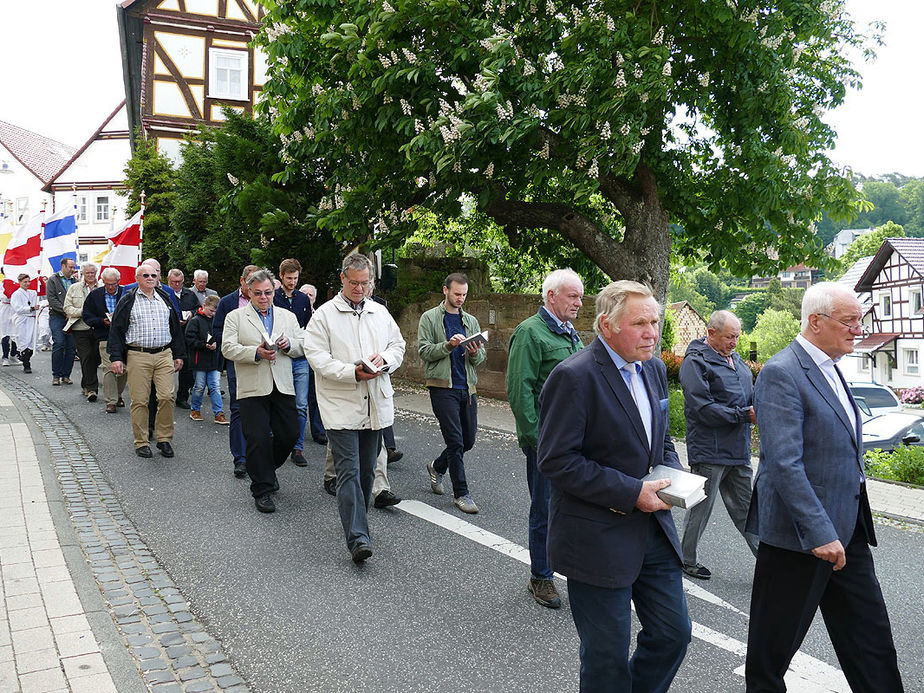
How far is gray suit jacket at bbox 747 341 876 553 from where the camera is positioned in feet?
10.9

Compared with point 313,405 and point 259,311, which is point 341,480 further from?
point 313,405

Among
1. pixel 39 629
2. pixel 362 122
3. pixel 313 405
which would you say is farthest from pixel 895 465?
pixel 39 629

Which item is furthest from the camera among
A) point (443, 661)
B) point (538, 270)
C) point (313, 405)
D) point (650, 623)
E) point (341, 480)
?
point (538, 270)

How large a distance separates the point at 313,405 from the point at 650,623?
23.2 ft

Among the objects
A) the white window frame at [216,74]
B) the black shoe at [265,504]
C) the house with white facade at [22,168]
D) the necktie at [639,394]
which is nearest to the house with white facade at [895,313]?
the white window frame at [216,74]

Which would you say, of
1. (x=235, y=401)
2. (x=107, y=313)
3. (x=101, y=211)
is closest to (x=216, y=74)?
(x=107, y=313)

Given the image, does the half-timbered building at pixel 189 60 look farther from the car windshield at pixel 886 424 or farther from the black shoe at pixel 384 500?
the black shoe at pixel 384 500

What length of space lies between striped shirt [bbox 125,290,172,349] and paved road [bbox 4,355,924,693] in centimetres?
135

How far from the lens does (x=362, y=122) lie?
1089 centimetres

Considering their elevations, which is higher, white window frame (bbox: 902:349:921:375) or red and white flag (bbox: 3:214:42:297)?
red and white flag (bbox: 3:214:42:297)

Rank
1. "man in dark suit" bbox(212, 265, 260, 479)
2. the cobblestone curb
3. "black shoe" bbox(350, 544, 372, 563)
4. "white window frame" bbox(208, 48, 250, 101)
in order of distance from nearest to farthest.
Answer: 1. the cobblestone curb
2. "black shoe" bbox(350, 544, 372, 563)
3. "man in dark suit" bbox(212, 265, 260, 479)
4. "white window frame" bbox(208, 48, 250, 101)

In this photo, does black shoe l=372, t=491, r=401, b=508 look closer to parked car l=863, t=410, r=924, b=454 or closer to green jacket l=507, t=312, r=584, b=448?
green jacket l=507, t=312, r=584, b=448

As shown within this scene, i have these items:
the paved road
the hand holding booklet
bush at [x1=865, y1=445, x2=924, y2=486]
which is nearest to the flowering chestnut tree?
bush at [x1=865, y1=445, x2=924, y2=486]

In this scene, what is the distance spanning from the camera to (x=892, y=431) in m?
18.7
